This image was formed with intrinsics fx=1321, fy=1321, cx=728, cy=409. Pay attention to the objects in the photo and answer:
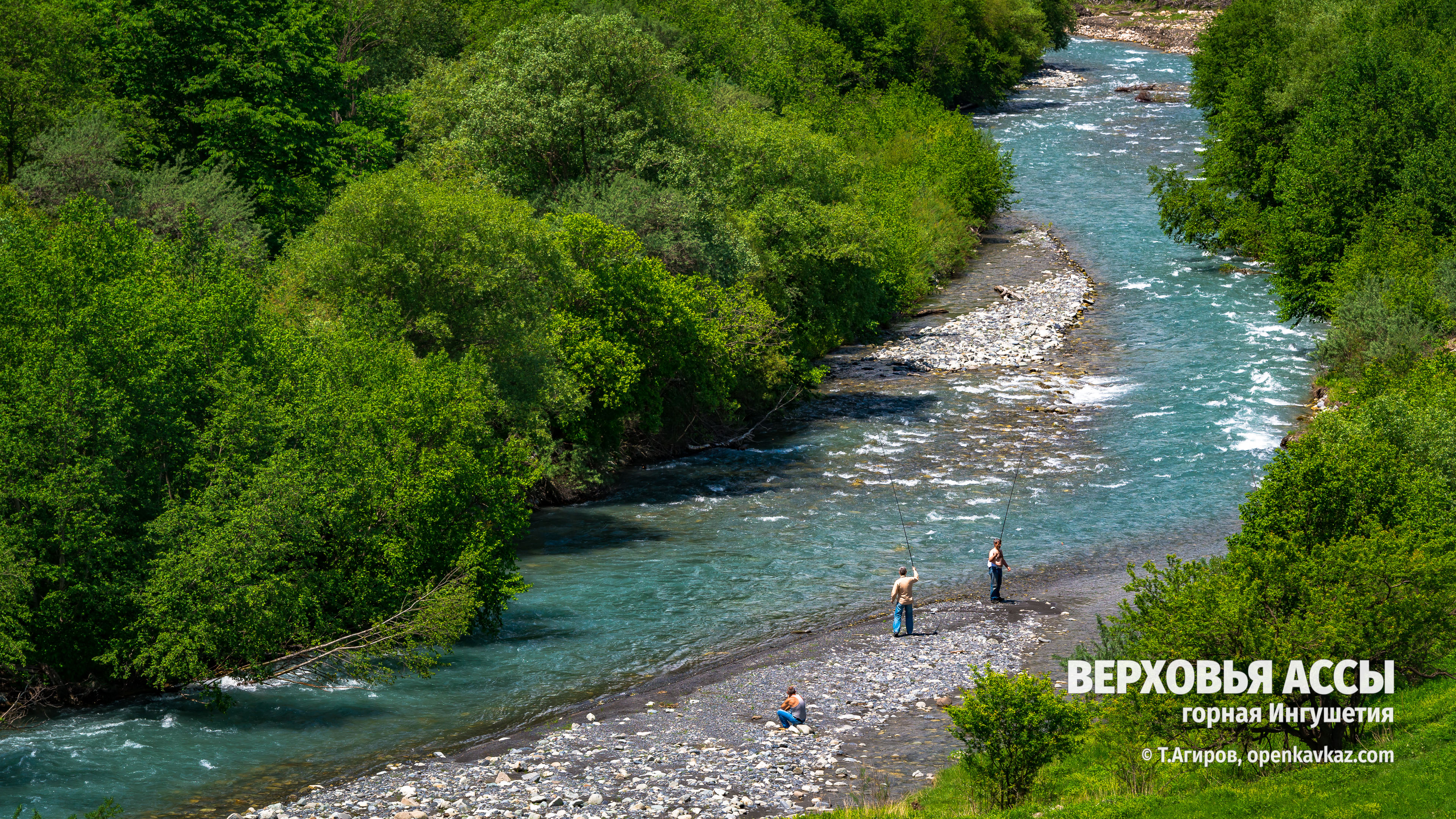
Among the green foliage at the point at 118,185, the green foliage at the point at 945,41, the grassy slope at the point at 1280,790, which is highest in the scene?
the green foliage at the point at 945,41

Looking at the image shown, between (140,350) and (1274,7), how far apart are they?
71.6 meters

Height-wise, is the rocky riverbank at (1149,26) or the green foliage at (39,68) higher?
the rocky riverbank at (1149,26)

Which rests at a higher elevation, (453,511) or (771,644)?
(453,511)

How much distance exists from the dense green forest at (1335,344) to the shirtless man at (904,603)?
606 centimetres

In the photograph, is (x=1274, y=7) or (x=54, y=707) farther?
(x=1274, y=7)

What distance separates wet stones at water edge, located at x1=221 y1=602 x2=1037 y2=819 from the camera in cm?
2373

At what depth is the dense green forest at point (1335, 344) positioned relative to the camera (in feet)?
69.3

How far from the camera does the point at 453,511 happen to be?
1287 inches

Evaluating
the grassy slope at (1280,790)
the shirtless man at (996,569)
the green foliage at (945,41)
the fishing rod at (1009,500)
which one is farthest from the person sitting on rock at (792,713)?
the green foliage at (945,41)

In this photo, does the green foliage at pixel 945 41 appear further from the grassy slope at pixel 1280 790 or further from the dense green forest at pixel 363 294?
the grassy slope at pixel 1280 790

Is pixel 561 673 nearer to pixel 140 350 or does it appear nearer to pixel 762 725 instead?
pixel 762 725

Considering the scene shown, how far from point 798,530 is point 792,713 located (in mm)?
14476

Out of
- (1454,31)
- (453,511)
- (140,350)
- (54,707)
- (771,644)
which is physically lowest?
→ (771,644)

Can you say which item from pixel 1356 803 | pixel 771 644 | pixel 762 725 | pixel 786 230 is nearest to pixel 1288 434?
pixel 786 230
